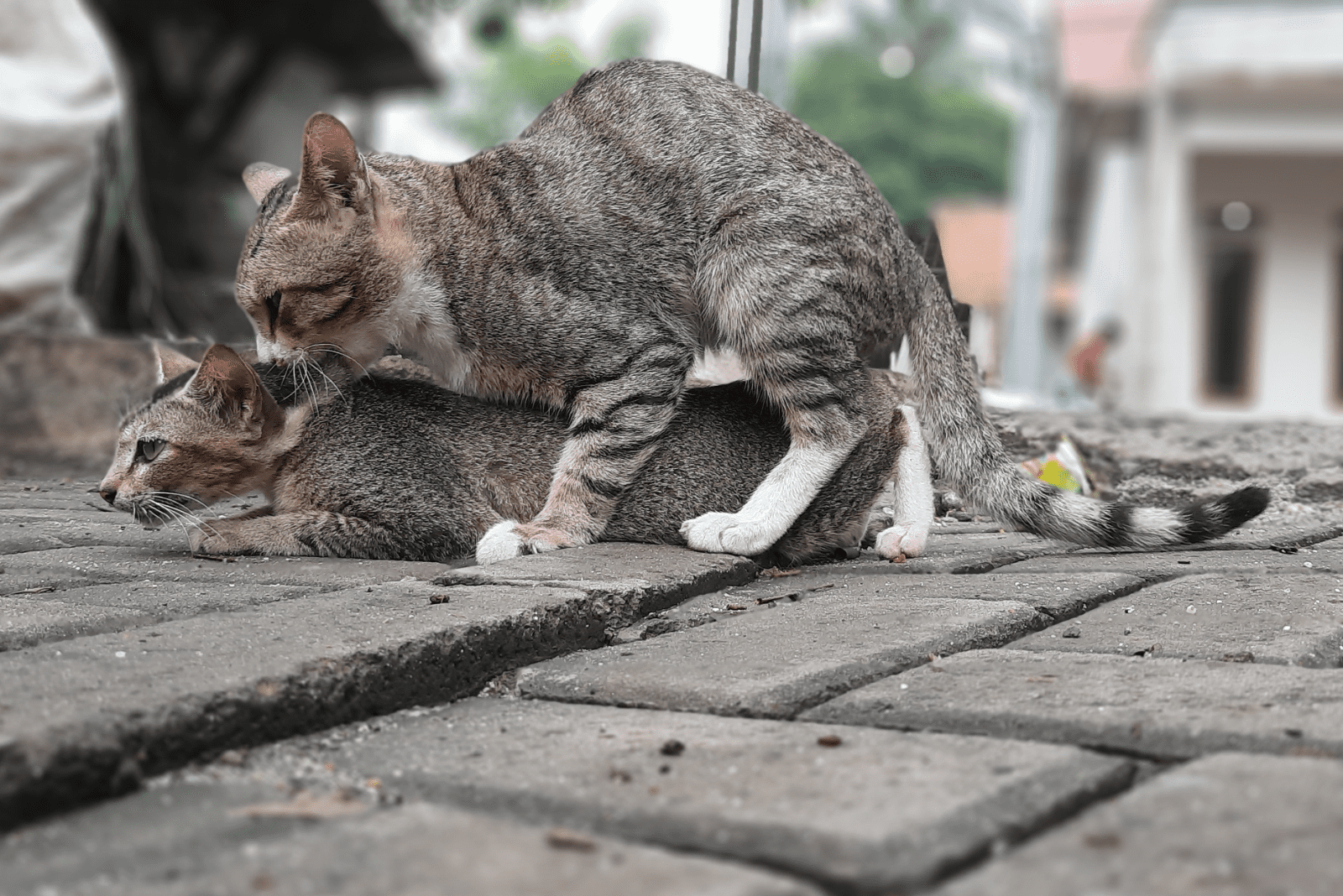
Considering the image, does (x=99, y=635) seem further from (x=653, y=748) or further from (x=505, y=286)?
(x=505, y=286)

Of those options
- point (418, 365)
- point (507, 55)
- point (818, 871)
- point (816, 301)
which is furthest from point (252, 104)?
point (507, 55)

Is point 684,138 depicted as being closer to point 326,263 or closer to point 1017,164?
point 326,263

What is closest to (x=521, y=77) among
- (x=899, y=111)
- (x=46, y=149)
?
(x=899, y=111)

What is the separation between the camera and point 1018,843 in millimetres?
1319

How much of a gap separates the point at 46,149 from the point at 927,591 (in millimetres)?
5779

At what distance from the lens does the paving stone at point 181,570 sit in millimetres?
2762

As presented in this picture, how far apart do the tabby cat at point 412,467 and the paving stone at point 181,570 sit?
4.8 inches

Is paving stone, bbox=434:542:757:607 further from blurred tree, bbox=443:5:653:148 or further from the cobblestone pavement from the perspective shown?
blurred tree, bbox=443:5:653:148

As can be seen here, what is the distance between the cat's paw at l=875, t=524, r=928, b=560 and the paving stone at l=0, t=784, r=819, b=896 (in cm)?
207

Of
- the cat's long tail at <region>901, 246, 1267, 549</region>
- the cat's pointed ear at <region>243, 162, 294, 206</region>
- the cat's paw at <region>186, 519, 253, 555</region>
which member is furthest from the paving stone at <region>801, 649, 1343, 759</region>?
the cat's pointed ear at <region>243, 162, 294, 206</region>

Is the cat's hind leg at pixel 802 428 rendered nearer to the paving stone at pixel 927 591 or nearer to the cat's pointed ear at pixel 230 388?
the paving stone at pixel 927 591

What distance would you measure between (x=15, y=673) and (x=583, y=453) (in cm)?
169

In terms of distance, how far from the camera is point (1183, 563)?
3100 mm

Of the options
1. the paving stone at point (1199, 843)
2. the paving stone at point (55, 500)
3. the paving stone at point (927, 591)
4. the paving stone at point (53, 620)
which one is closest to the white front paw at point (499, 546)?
the paving stone at point (927, 591)
